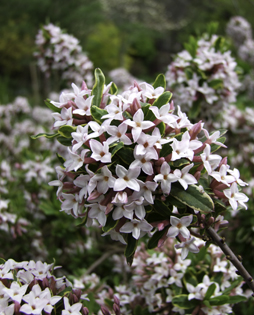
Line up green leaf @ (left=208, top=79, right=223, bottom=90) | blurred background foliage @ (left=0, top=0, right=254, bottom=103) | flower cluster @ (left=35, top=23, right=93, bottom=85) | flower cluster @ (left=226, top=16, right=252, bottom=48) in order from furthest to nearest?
blurred background foliage @ (left=0, top=0, right=254, bottom=103)
flower cluster @ (left=226, top=16, right=252, bottom=48)
flower cluster @ (left=35, top=23, right=93, bottom=85)
green leaf @ (left=208, top=79, right=223, bottom=90)

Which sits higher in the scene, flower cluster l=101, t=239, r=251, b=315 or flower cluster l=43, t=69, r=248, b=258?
flower cluster l=43, t=69, r=248, b=258

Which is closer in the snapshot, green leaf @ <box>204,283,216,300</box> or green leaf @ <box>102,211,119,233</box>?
green leaf @ <box>102,211,119,233</box>

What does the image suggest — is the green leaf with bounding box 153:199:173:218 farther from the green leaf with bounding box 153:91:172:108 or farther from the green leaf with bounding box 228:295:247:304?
the green leaf with bounding box 228:295:247:304

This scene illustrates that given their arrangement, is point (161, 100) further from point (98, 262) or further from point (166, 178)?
point (98, 262)

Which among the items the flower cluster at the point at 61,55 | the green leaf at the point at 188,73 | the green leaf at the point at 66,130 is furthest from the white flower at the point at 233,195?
the flower cluster at the point at 61,55

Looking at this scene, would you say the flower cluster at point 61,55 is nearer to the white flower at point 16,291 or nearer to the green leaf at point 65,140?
the green leaf at point 65,140

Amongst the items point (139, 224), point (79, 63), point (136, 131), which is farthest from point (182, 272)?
point (79, 63)

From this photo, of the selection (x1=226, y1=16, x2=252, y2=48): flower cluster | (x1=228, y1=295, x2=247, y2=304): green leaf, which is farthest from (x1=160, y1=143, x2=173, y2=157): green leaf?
(x1=226, y1=16, x2=252, y2=48): flower cluster
